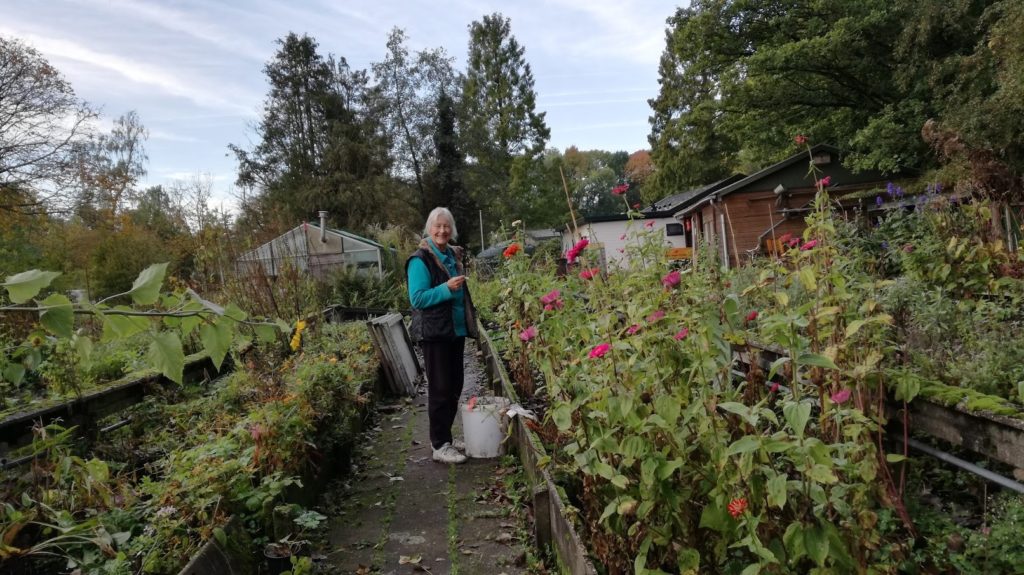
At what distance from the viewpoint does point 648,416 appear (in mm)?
1782

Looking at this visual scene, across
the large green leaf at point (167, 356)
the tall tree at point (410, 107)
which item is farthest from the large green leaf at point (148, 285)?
the tall tree at point (410, 107)

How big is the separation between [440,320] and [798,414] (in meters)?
2.66

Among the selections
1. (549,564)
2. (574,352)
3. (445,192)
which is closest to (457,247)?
(574,352)

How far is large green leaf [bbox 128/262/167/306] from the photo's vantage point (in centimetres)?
88

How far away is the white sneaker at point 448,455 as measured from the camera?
3.86 m

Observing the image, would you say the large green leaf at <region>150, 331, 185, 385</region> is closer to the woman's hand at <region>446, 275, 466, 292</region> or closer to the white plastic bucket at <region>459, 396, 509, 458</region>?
the woman's hand at <region>446, 275, 466, 292</region>

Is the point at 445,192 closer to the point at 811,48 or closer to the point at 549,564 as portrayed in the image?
the point at 811,48

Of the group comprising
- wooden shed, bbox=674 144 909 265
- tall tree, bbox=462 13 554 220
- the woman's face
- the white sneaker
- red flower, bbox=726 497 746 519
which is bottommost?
the white sneaker

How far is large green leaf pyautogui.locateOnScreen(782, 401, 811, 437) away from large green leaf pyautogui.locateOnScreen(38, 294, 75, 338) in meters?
1.36

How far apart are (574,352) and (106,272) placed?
23.2 m

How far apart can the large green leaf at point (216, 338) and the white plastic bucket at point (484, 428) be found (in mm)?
2906

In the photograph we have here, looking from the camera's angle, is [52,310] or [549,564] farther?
[549,564]

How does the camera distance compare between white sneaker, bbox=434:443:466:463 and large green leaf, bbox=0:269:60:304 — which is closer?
large green leaf, bbox=0:269:60:304

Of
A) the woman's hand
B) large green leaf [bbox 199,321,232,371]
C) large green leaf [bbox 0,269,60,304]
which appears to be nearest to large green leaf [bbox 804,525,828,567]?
large green leaf [bbox 199,321,232,371]
